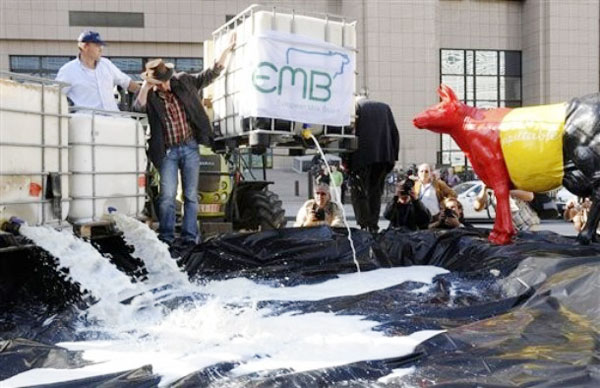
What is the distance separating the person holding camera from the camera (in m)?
6.27

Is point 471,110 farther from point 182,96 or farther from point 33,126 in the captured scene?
point 33,126

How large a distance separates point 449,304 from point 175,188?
2597 millimetres

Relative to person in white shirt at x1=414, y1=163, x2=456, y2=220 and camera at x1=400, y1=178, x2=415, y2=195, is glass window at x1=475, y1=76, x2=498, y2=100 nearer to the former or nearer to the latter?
person in white shirt at x1=414, y1=163, x2=456, y2=220

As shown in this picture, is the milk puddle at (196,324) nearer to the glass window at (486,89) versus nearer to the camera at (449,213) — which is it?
the camera at (449,213)

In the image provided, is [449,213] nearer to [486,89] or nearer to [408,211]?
[408,211]

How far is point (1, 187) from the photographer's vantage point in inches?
139

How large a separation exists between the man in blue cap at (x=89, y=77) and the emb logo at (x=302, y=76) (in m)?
1.13

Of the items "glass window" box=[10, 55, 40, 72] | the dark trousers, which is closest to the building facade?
"glass window" box=[10, 55, 40, 72]

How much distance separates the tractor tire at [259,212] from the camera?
7.49m

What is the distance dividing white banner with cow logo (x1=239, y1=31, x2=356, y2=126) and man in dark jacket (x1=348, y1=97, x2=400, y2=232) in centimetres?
63

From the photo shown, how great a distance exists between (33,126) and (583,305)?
122 inches

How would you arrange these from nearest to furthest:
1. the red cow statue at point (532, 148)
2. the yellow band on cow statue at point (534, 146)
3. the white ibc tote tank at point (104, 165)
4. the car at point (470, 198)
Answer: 1. the white ibc tote tank at point (104, 165)
2. the red cow statue at point (532, 148)
3. the yellow band on cow statue at point (534, 146)
4. the car at point (470, 198)

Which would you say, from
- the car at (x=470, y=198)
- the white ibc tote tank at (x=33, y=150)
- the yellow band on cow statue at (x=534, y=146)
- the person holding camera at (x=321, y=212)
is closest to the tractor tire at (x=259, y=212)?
the person holding camera at (x=321, y=212)

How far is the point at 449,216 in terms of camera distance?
6.65 m
